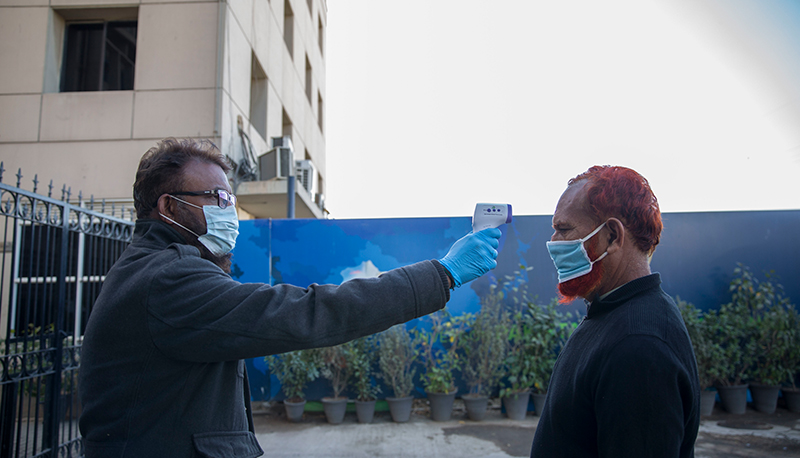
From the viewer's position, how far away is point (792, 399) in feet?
20.0

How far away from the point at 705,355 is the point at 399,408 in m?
3.87

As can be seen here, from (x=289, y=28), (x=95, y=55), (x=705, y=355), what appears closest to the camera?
(x=705, y=355)

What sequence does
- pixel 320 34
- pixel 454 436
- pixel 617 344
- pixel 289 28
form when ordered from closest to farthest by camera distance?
pixel 617 344, pixel 454 436, pixel 289 28, pixel 320 34

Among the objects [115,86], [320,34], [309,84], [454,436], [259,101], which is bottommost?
[454,436]

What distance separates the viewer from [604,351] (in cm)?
141

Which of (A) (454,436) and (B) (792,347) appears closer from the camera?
(A) (454,436)

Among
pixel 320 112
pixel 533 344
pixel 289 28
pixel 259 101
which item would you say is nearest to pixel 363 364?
pixel 533 344

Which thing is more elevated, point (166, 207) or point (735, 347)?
point (166, 207)

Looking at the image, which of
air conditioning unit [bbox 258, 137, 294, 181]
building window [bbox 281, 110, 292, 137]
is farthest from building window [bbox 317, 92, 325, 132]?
air conditioning unit [bbox 258, 137, 294, 181]

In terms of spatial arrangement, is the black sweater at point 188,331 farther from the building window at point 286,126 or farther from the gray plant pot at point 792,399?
the building window at point 286,126

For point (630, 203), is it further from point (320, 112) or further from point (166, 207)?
point (320, 112)

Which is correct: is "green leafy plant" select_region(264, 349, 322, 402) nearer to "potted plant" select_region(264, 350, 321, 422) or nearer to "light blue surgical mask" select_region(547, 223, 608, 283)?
"potted plant" select_region(264, 350, 321, 422)

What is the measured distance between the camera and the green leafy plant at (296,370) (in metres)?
5.80

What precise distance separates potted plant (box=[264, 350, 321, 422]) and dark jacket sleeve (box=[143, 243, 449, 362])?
460cm
